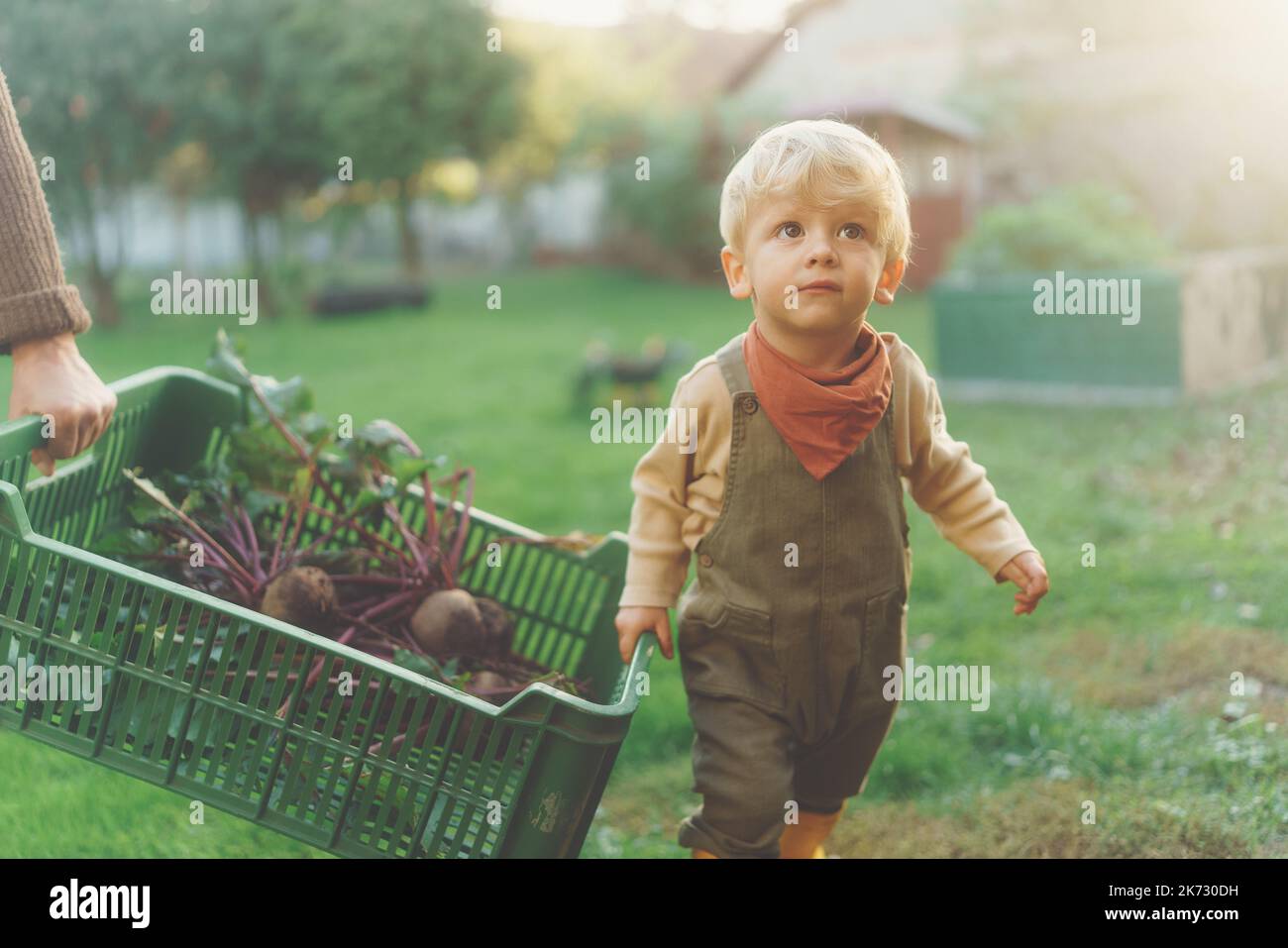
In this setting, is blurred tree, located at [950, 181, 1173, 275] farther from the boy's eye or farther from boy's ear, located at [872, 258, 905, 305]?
the boy's eye

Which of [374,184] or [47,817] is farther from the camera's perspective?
[374,184]

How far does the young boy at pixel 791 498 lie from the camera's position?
6.59 feet

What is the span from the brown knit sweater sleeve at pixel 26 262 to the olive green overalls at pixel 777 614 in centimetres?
104

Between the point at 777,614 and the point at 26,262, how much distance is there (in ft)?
4.19

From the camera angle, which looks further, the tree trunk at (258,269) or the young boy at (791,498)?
the tree trunk at (258,269)

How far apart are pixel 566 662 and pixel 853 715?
0.73m

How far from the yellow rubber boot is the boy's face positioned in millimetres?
947

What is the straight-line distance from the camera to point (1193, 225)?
10805 mm

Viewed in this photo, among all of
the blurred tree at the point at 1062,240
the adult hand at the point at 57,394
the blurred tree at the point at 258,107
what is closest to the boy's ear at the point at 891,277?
the adult hand at the point at 57,394

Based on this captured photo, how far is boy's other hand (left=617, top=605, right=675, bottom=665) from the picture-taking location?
7.10 feet

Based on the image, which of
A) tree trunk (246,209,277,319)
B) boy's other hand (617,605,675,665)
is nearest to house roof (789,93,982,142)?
tree trunk (246,209,277,319)

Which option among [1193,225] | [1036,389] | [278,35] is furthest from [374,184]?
[1036,389]

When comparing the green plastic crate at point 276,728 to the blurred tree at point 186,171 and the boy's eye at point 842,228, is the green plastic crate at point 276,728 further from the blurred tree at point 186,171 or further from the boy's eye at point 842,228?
the blurred tree at point 186,171
